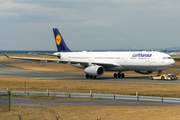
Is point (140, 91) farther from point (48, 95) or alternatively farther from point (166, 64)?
point (166, 64)

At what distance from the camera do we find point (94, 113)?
1046 inches

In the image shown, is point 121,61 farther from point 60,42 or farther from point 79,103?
point 79,103

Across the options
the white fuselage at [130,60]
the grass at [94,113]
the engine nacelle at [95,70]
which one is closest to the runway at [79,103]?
the grass at [94,113]

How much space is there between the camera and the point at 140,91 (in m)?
40.3

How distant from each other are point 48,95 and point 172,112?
16.8m

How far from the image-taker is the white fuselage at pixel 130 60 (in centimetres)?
5534

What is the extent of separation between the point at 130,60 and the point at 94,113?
32.6m

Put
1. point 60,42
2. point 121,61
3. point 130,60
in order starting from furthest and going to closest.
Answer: point 60,42
point 121,61
point 130,60

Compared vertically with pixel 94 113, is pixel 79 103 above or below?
above

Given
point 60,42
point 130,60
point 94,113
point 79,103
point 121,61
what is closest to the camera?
point 94,113

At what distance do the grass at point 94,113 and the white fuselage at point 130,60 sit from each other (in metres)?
27.5

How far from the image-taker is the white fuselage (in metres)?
55.3

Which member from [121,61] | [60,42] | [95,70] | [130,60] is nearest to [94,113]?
[95,70]

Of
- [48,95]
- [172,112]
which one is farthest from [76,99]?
[172,112]
